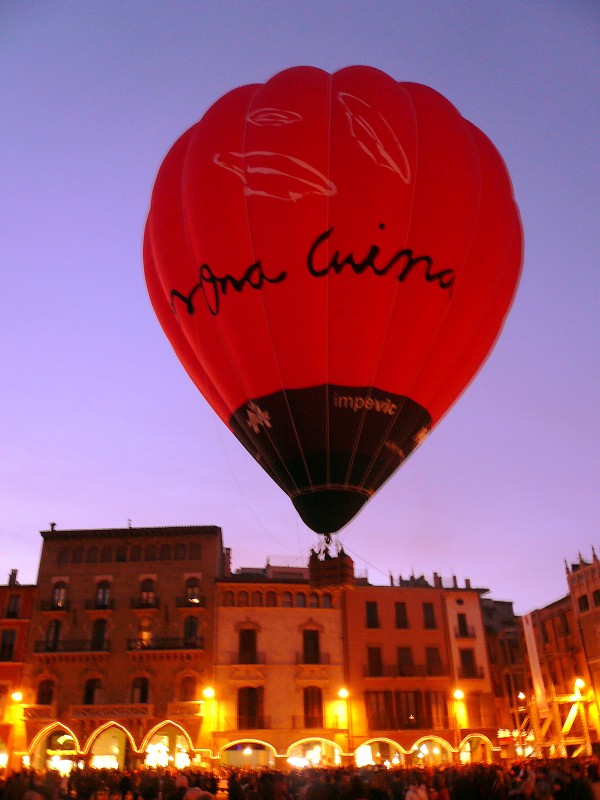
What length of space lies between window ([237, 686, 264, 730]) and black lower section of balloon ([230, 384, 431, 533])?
23254 mm

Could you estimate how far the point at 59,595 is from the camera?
116 ft

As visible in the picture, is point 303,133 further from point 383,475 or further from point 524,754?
point 524,754

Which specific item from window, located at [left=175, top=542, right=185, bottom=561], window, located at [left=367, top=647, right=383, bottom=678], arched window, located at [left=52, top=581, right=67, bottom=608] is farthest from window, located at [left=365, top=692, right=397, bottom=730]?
arched window, located at [left=52, top=581, right=67, bottom=608]

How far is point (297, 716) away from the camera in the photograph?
32.7 metres

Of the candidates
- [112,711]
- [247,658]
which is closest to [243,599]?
[247,658]

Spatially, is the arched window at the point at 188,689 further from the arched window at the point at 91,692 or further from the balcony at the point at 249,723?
the arched window at the point at 91,692

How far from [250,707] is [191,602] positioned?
553 centimetres

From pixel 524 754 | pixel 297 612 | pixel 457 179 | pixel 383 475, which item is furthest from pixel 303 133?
pixel 524 754

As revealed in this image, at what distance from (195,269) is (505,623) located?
43062 millimetres

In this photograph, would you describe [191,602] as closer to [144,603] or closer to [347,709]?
[144,603]

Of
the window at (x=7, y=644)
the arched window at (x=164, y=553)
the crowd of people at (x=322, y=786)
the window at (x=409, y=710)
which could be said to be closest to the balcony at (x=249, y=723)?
the window at (x=409, y=710)

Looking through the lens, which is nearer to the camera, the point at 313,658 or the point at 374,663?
the point at 313,658

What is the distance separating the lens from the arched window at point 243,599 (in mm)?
34812

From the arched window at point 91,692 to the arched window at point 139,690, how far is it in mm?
1643
